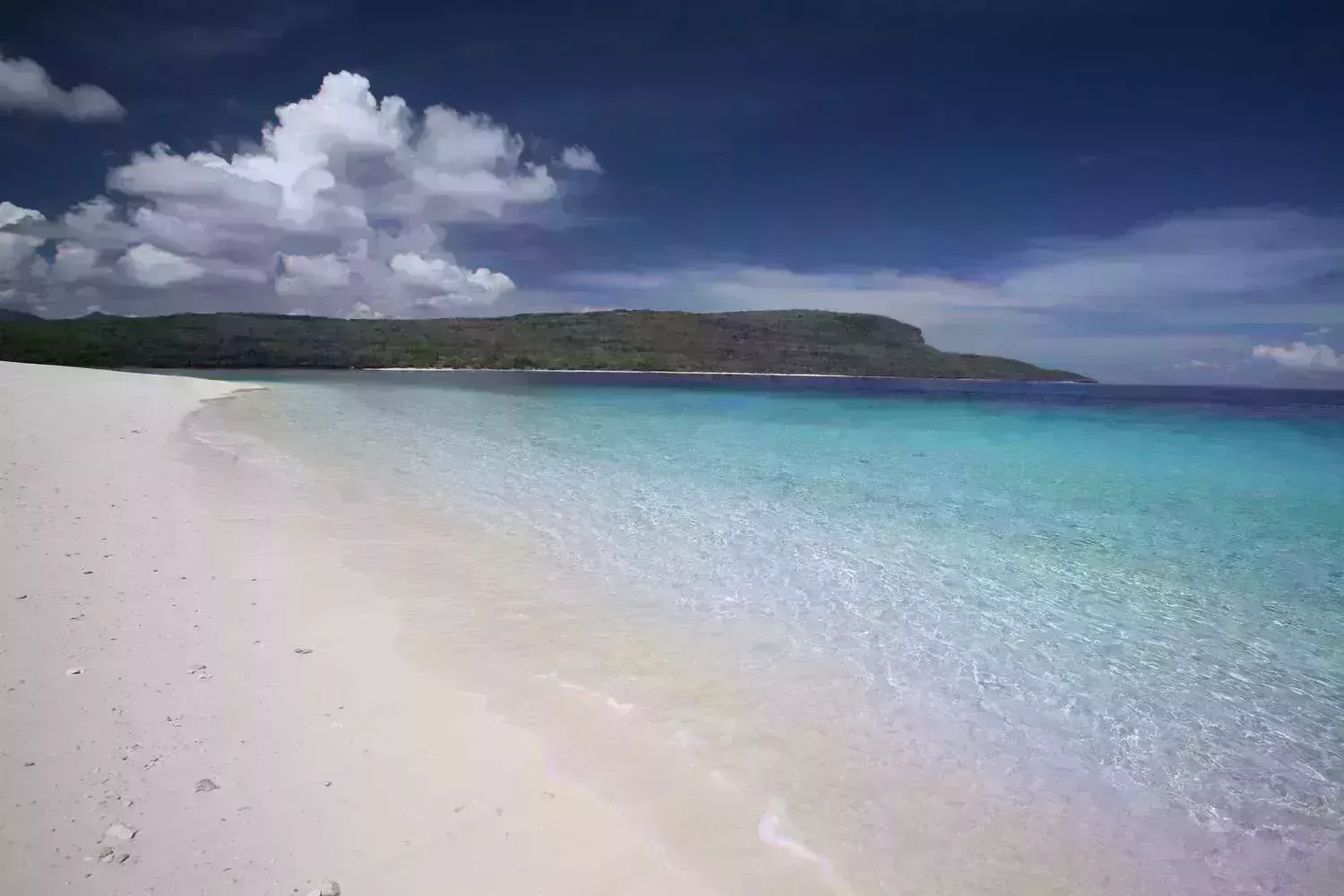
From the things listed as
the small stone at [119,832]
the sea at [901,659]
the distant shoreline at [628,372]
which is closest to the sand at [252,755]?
the small stone at [119,832]

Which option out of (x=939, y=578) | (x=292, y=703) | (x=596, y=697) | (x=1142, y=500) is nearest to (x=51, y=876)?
(x=292, y=703)

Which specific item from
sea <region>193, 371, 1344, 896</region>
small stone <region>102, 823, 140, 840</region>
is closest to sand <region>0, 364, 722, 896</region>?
small stone <region>102, 823, 140, 840</region>

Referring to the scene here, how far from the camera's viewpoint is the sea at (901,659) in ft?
9.61

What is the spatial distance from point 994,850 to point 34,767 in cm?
386

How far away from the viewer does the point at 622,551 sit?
6.94 m

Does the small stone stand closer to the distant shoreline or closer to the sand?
the sand

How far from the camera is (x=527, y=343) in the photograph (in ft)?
391

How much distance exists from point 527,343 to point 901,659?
119 meters

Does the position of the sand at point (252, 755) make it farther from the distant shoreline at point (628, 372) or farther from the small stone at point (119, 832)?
the distant shoreline at point (628, 372)

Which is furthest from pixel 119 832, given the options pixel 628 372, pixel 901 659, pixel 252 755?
pixel 628 372

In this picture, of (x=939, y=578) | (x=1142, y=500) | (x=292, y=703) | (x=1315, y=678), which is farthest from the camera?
(x=1142, y=500)

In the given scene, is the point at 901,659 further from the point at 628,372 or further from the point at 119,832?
the point at 628,372

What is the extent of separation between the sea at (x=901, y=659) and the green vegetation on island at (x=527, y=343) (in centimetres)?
9106

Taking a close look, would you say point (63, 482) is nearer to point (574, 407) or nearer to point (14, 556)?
point (14, 556)
